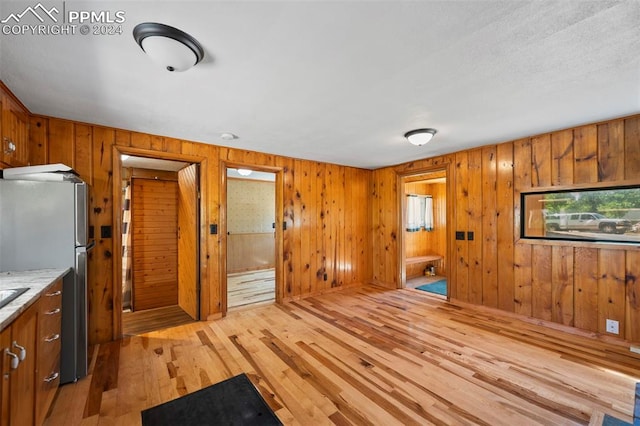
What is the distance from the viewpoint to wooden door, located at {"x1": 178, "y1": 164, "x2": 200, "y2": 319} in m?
3.43

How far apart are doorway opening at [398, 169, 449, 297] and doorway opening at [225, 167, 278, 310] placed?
314 cm

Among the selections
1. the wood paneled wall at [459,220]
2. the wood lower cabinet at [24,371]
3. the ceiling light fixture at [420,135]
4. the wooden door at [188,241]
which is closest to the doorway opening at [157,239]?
the wooden door at [188,241]

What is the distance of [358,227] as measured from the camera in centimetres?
518

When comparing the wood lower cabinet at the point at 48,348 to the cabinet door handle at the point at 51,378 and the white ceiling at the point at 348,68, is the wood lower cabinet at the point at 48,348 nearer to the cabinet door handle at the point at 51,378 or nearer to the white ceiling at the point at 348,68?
the cabinet door handle at the point at 51,378

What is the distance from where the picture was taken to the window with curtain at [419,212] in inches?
241

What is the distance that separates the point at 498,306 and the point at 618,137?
88.4 inches

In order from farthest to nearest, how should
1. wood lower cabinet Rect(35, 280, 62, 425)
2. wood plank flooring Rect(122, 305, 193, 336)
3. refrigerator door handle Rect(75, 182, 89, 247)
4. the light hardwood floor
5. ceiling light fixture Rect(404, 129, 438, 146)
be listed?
1. wood plank flooring Rect(122, 305, 193, 336)
2. ceiling light fixture Rect(404, 129, 438, 146)
3. refrigerator door handle Rect(75, 182, 89, 247)
4. the light hardwood floor
5. wood lower cabinet Rect(35, 280, 62, 425)

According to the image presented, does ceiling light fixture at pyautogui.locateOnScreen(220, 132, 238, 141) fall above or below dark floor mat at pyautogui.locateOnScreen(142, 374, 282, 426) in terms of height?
above

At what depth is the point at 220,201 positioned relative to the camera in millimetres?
3479

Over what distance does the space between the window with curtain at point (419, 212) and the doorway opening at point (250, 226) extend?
319 centimetres

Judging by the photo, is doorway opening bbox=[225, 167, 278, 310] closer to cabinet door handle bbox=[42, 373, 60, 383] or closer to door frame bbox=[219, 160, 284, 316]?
door frame bbox=[219, 160, 284, 316]

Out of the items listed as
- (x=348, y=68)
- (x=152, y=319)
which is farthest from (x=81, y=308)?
(x=348, y=68)

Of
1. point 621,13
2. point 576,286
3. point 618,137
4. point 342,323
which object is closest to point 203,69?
point 621,13

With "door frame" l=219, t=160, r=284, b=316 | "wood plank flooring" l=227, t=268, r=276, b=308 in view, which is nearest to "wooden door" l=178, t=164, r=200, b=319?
"door frame" l=219, t=160, r=284, b=316
